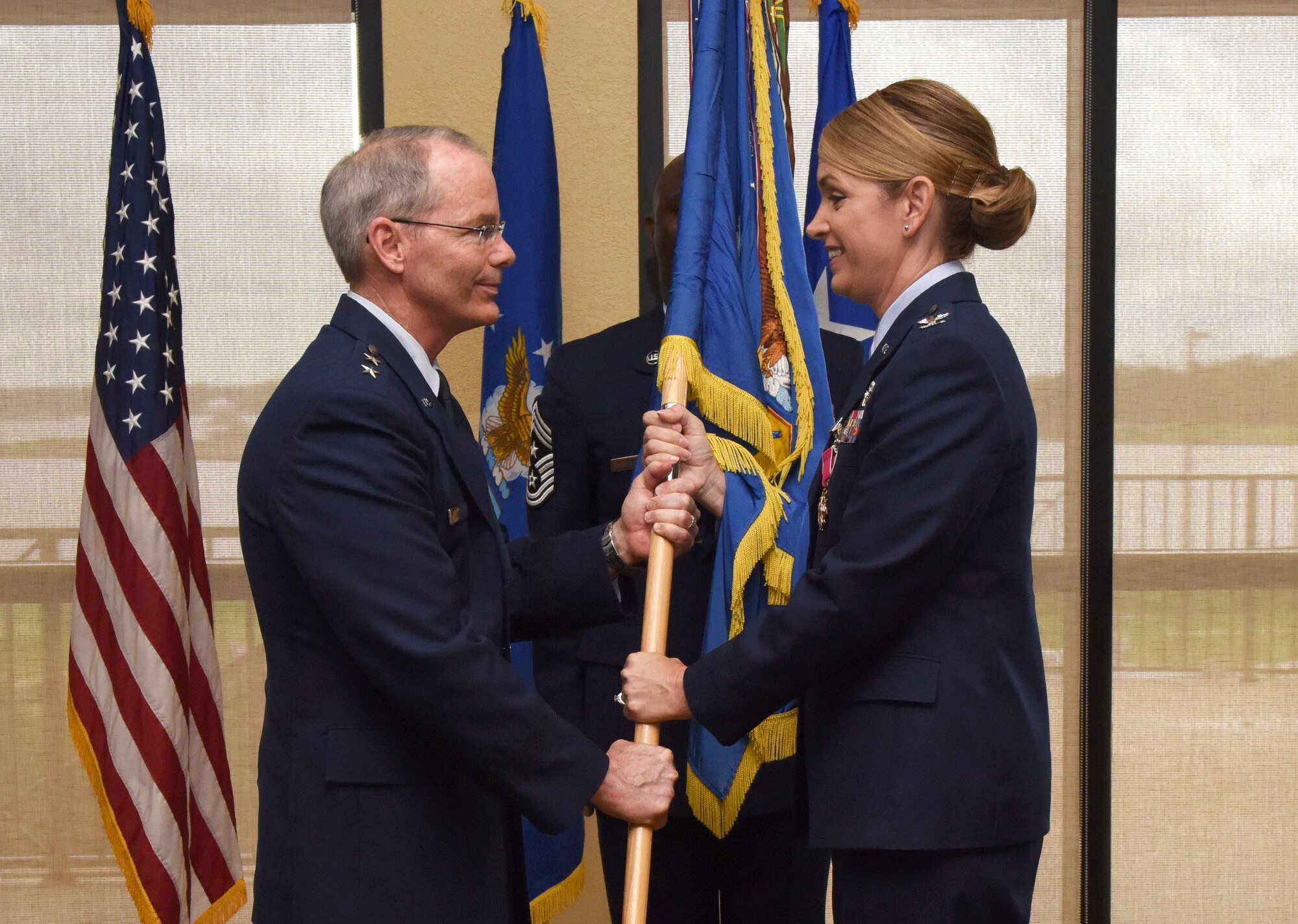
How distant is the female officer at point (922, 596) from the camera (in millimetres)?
1420

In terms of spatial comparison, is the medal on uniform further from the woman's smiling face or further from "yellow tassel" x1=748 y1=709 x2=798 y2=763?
"yellow tassel" x1=748 y1=709 x2=798 y2=763

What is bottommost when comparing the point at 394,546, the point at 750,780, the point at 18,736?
the point at 18,736

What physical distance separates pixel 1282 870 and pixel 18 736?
3.19 meters

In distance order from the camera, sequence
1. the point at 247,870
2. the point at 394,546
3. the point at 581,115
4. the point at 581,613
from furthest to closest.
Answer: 1. the point at 247,870
2. the point at 581,115
3. the point at 581,613
4. the point at 394,546

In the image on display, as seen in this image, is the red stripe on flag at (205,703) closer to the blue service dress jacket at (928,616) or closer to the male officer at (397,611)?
the male officer at (397,611)

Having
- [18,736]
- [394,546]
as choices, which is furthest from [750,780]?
[18,736]

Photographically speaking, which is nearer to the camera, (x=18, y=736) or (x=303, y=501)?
(x=303, y=501)

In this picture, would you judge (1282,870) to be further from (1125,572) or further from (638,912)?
(638,912)

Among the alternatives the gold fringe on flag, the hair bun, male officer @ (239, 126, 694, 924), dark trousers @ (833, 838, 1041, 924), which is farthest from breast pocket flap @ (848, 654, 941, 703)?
the gold fringe on flag

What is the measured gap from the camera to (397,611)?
4.41 ft

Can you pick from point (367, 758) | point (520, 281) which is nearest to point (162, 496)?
point (520, 281)

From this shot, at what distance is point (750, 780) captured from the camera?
1807mm

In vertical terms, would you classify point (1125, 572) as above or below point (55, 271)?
below

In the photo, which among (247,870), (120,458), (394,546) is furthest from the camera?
(247,870)
